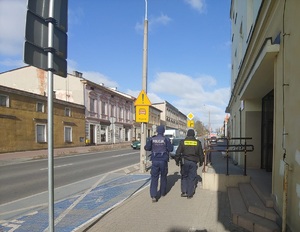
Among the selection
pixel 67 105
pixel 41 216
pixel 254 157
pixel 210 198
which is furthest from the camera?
pixel 67 105

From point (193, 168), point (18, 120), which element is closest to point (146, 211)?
point (193, 168)

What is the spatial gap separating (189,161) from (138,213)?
7.26 ft

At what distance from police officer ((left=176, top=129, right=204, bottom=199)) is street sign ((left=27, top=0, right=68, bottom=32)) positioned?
15.5 feet

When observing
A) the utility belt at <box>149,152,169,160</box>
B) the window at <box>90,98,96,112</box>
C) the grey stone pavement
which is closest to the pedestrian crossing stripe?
the utility belt at <box>149,152,169,160</box>

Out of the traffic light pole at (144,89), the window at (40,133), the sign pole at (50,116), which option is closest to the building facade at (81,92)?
the window at (40,133)

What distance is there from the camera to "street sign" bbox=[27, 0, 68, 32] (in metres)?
3.68

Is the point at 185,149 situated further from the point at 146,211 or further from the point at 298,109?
the point at 298,109

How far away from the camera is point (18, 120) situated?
26.4 meters

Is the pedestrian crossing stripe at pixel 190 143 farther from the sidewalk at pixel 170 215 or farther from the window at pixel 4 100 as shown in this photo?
the window at pixel 4 100

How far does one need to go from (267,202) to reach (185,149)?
273cm

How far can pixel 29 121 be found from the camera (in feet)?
91.3

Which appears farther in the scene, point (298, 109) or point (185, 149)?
point (185, 149)

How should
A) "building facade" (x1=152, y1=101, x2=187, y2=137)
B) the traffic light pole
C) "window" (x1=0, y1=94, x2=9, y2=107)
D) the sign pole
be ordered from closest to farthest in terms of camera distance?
the sign pole → the traffic light pole → "window" (x1=0, y1=94, x2=9, y2=107) → "building facade" (x1=152, y1=101, x2=187, y2=137)

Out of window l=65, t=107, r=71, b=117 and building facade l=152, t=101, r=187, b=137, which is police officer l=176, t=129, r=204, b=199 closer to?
window l=65, t=107, r=71, b=117
